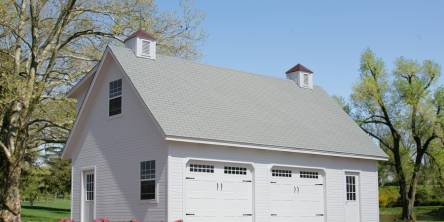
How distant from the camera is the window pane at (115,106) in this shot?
74.1ft

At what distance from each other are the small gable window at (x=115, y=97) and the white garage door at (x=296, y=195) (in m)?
6.30

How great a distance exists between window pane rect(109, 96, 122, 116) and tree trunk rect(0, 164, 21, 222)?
691cm

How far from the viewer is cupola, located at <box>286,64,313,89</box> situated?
29844 mm

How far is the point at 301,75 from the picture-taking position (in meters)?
29.9

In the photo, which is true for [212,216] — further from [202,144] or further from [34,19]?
[34,19]

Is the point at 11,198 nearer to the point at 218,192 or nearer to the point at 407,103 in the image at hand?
the point at 218,192

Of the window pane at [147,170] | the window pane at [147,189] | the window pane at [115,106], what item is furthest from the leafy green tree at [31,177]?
the window pane at [147,189]

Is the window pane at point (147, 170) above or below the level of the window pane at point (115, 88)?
below

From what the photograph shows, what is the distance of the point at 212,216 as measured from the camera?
68.3ft

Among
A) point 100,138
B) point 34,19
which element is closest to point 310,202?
point 100,138

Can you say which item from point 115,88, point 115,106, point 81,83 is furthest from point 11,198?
point 115,88

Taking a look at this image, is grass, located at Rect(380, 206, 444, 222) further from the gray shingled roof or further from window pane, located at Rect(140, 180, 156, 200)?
window pane, located at Rect(140, 180, 156, 200)

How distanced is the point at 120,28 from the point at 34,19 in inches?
152

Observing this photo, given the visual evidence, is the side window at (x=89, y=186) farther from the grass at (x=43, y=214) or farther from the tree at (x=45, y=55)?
the grass at (x=43, y=214)
